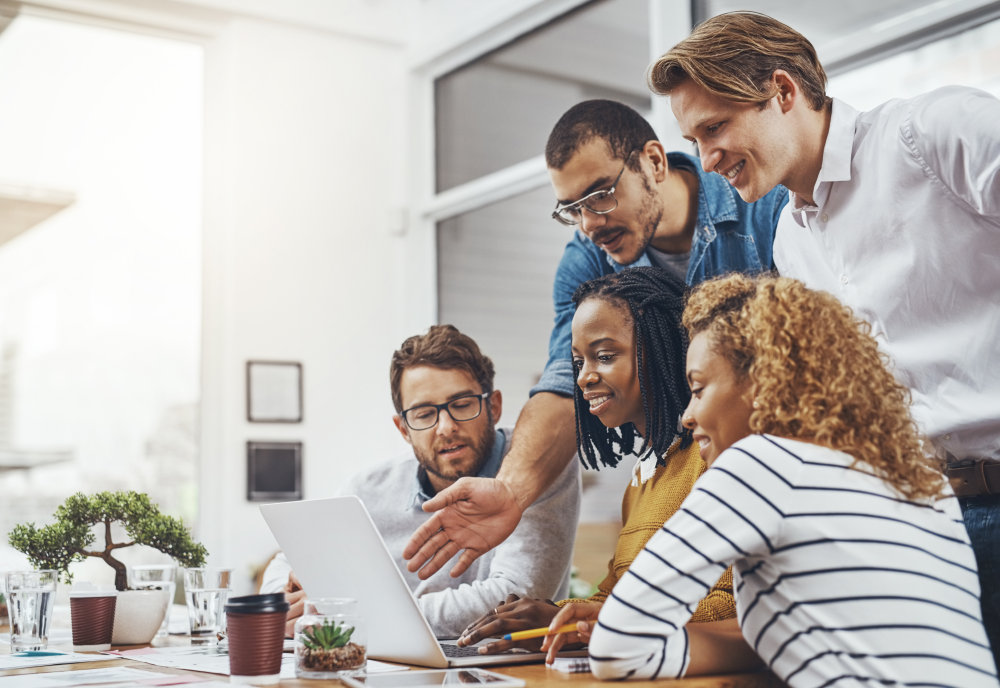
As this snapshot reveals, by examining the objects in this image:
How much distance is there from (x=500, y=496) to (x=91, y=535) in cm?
77

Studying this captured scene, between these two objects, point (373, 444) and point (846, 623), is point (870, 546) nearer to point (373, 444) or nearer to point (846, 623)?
point (846, 623)

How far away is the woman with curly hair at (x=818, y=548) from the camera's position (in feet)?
3.29

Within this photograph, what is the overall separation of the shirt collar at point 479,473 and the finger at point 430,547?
45 cm

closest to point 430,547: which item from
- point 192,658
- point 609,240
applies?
point 192,658

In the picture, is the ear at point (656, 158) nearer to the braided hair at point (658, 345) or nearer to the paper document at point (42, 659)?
the braided hair at point (658, 345)

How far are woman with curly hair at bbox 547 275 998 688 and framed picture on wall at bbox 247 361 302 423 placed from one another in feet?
9.59

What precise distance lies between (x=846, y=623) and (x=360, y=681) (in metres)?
0.54

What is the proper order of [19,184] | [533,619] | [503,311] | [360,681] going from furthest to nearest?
[503,311], [19,184], [533,619], [360,681]

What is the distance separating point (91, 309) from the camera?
3705 millimetres

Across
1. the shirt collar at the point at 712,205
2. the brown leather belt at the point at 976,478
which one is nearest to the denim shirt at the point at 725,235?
the shirt collar at the point at 712,205

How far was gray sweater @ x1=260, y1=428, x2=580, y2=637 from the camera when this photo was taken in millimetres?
1853

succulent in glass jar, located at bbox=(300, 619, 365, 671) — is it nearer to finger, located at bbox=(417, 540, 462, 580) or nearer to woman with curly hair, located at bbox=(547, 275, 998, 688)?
woman with curly hair, located at bbox=(547, 275, 998, 688)

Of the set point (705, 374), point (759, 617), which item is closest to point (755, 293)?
point (705, 374)

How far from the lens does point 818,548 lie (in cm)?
102
